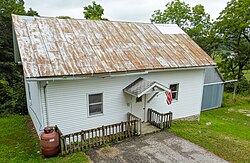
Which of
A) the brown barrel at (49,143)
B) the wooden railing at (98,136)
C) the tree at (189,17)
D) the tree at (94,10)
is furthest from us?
the tree at (94,10)

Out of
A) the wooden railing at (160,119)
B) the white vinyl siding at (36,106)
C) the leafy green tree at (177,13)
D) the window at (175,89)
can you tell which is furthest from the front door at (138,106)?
the leafy green tree at (177,13)

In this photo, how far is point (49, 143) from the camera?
7.29 meters

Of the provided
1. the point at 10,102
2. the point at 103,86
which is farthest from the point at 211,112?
the point at 10,102

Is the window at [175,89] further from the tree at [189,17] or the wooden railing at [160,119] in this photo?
the tree at [189,17]

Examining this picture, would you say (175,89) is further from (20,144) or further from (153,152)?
(20,144)

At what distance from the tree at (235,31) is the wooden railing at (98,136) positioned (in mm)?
15071

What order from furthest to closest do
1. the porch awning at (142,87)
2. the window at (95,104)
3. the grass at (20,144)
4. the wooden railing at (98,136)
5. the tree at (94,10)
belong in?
the tree at (94,10)
the window at (95,104)
the porch awning at (142,87)
the wooden railing at (98,136)
the grass at (20,144)

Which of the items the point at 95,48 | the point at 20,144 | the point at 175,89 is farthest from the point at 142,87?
the point at 20,144

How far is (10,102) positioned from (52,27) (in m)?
7.33

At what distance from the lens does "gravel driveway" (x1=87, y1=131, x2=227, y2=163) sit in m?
7.43

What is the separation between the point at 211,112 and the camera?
16469 millimetres

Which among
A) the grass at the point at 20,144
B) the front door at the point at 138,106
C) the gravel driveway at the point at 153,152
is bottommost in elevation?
the grass at the point at 20,144

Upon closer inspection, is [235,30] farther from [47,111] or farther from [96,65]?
[47,111]

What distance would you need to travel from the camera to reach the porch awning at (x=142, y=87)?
352 inches
